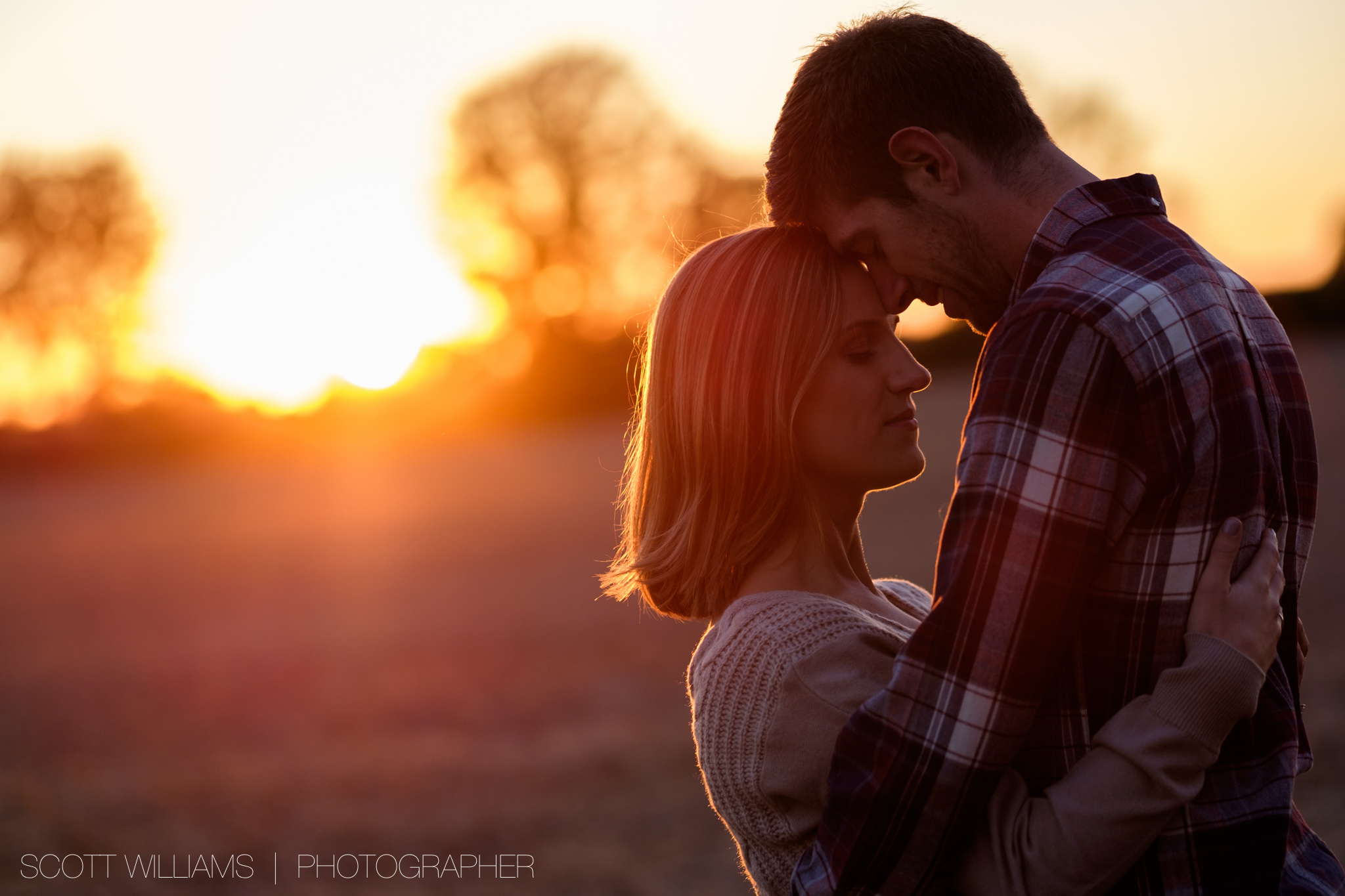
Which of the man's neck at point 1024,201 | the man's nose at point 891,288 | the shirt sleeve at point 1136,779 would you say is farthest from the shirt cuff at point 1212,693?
the man's nose at point 891,288

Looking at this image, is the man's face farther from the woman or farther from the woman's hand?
the woman's hand

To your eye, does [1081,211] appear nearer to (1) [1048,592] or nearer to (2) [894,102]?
(2) [894,102]

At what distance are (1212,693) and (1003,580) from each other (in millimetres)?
361

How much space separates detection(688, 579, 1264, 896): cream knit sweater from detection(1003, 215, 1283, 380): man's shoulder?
471 millimetres

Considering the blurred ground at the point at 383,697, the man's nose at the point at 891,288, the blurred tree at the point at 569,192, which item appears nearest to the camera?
the man's nose at the point at 891,288

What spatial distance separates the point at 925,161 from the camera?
7.11 feet

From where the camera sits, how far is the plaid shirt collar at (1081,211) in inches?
76.9

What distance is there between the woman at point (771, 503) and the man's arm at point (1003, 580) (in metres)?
0.32

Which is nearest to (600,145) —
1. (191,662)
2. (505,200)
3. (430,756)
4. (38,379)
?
(505,200)

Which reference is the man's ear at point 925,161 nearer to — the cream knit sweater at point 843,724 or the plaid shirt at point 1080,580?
the plaid shirt at point 1080,580

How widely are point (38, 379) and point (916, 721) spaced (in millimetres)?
46924

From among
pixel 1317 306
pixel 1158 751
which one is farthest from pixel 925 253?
pixel 1317 306

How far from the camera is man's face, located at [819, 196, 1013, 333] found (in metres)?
2.19

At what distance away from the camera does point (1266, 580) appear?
5.60 feet
